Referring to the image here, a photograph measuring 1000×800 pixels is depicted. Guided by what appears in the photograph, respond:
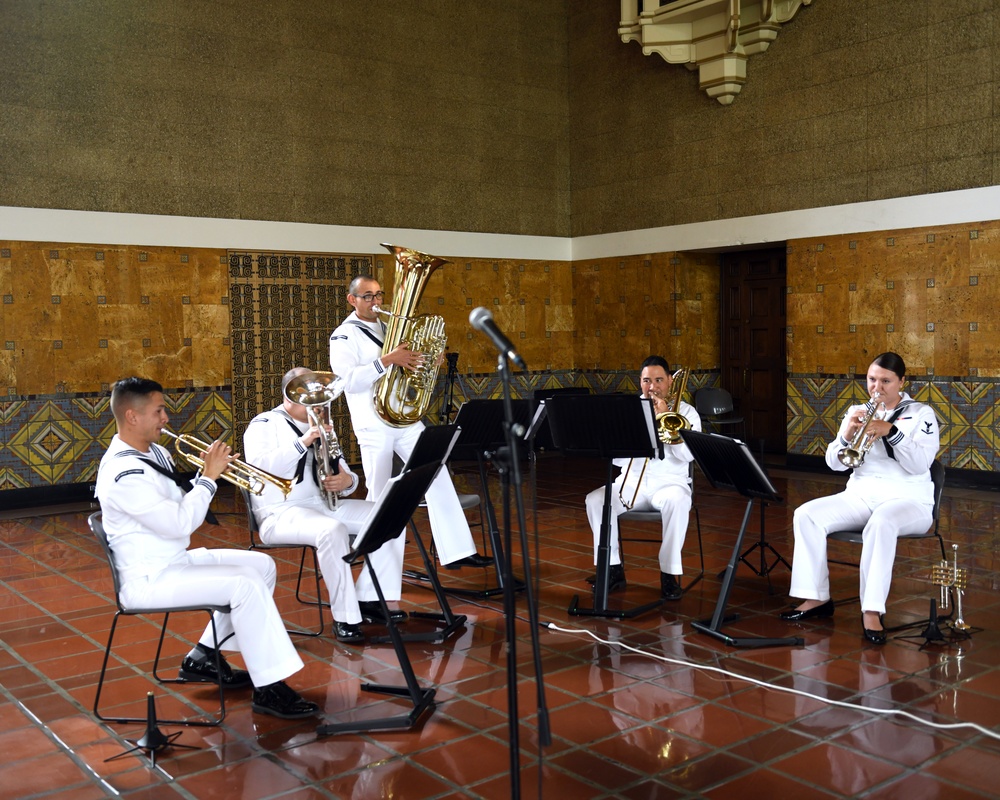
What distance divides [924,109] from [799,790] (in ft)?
26.5

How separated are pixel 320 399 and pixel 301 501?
2.27ft

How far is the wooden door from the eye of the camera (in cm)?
1162

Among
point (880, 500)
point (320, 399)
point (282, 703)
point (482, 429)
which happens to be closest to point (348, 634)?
point (282, 703)

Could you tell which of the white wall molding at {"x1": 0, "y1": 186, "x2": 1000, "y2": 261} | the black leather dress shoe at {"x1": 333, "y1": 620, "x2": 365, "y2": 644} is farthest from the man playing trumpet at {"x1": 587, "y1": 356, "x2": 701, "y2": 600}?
the white wall molding at {"x1": 0, "y1": 186, "x2": 1000, "y2": 261}

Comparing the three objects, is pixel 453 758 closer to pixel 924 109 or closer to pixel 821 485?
pixel 821 485

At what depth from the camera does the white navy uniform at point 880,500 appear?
5215 millimetres

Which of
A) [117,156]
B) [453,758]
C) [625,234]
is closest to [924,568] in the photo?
[453,758]

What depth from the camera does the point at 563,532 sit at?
26.0 feet

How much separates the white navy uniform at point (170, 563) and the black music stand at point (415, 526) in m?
0.82

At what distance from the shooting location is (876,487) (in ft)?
17.7

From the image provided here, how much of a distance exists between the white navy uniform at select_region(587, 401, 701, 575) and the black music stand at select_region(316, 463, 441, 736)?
1.83 meters

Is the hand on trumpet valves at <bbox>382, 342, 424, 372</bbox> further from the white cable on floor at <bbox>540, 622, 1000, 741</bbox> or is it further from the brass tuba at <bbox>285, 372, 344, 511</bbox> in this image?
the white cable on floor at <bbox>540, 622, 1000, 741</bbox>

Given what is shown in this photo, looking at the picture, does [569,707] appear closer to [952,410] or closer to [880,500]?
[880,500]

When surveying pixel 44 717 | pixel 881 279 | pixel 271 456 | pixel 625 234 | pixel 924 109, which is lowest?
pixel 44 717
